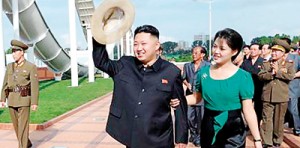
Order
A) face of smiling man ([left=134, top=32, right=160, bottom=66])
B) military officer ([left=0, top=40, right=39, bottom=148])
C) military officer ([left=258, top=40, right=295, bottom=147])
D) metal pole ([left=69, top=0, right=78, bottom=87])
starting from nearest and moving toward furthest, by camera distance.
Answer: face of smiling man ([left=134, top=32, right=160, bottom=66])
military officer ([left=0, top=40, right=39, bottom=148])
military officer ([left=258, top=40, right=295, bottom=147])
metal pole ([left=69, top=0, right=78, bottom=87])

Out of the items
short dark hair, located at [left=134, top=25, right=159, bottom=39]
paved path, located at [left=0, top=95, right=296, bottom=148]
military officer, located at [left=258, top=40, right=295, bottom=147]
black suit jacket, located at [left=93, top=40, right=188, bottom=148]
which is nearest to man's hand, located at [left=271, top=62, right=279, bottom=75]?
military officer, located at [left=258, top=40, right=295, bottom=147]

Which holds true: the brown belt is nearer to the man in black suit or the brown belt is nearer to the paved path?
the paved path

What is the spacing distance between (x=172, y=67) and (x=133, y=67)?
31 cm

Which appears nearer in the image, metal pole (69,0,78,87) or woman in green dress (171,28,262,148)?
woman in green dress (171,28,262,148)

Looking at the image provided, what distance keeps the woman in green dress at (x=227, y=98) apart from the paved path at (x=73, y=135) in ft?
10.5

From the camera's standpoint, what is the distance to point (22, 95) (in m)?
5.16

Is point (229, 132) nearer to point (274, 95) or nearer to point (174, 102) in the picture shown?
point (174, 102)

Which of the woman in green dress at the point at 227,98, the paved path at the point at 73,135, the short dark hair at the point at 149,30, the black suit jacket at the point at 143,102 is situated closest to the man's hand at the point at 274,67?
the paved path at the point at 73,135

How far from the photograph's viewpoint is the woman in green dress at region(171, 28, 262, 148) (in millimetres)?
2789

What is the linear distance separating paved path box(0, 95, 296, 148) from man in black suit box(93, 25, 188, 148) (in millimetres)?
3353

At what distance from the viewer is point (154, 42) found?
270 centimetres

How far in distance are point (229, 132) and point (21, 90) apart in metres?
3.42

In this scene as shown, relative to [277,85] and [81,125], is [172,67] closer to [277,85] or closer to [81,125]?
[277,85]

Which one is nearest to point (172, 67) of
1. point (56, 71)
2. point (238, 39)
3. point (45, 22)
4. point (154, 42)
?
point (154, 42)
